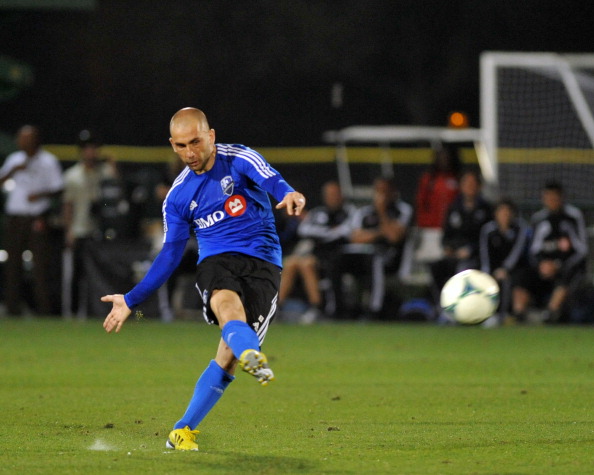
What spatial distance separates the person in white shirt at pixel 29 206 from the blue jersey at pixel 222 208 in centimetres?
999

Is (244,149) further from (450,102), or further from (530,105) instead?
(450,102)

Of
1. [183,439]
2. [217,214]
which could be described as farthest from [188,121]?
[183,439]

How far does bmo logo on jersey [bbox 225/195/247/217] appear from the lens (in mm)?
6629

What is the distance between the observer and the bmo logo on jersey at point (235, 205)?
21.7 feet

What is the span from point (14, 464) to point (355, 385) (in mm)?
4102

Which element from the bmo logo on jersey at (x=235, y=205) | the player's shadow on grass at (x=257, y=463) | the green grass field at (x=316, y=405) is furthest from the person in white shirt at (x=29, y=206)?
the player's shadow on grass at (x=257, y=463)

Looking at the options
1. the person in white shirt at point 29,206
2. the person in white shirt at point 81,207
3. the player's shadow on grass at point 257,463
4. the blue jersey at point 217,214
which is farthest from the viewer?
the person in white shirt at point 81,207

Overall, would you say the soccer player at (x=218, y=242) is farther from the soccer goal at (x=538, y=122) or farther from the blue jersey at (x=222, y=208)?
the soccer goal at (x=538, y=122)

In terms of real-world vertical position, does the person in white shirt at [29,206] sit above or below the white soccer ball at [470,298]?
below

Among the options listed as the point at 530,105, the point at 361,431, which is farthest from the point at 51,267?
the point at 361,431

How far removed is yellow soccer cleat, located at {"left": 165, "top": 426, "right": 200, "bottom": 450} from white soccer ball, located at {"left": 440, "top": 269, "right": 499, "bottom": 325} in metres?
2.45

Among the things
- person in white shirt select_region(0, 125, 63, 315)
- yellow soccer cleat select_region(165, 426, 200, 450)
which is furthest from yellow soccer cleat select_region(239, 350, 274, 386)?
person in white shirt select_region(0, 125, 63, 315)

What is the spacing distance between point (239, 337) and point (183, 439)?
82cm

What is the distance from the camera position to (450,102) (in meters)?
35.2
